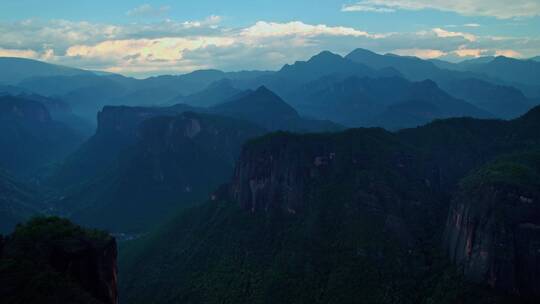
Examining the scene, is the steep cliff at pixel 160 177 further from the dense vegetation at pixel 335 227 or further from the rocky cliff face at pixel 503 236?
the rocky cliff face at pixel 503 236

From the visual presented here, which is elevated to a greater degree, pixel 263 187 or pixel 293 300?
pixel 263 187

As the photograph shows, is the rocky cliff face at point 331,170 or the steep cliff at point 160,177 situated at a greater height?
the rocky cliff face at point 331,170

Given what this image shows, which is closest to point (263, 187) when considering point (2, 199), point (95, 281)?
point (95, 281)

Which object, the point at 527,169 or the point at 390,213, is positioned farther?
the point at 390,213

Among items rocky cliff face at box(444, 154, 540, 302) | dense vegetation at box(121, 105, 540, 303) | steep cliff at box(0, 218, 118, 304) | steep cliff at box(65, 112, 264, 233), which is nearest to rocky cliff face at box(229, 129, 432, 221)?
dense vegetation at box(121, 105, 540, 303)

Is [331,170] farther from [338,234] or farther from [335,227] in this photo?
[338,234]

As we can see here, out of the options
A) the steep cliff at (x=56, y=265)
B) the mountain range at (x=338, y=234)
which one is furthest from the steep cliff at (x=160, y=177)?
the steep cliff at (x=56, y=265)

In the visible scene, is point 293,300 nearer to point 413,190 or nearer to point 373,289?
point 373,289
